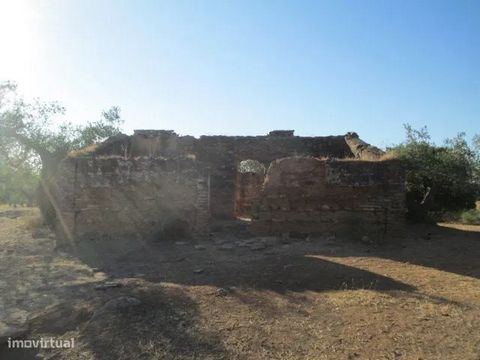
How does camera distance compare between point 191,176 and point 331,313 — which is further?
point 191,176

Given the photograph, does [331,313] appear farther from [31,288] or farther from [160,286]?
[31,288]

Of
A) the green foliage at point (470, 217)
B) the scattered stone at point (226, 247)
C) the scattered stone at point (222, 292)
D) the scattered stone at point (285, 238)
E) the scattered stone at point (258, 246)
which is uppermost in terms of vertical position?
the green foliage at point (470, 217)

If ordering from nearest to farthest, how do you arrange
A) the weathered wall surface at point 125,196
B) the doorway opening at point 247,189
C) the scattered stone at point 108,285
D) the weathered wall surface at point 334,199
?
1. the scattered stone at point 108,285
2. the weathered wall surface at point 125,196
3. the weathered wall surface at point 334,199
4. the doorway opening at point 247,189

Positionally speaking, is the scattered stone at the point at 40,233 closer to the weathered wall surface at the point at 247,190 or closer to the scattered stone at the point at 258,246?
the scattered stone at the point at 258,246

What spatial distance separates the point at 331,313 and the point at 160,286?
2.64 m

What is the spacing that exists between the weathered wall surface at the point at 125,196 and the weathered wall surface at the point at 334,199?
1888mm

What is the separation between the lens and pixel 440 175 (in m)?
14.0

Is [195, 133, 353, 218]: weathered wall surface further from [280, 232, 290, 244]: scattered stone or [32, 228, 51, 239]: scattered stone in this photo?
[32, 228, 51, 239]: scattered stone

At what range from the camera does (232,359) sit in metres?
4.43

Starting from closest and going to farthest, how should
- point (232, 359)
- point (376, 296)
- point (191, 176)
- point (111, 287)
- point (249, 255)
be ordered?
point (232, 359), point (376, 296), point (111, 287), point (249, 255), point (191, 176)

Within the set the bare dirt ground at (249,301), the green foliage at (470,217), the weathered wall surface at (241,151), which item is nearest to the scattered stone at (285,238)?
the bare dirt ground at (249,301)

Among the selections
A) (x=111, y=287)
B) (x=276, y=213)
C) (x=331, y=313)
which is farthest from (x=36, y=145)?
(x=331, y=313)

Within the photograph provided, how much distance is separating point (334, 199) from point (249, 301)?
562 cm

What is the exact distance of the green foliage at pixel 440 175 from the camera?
14008mm
